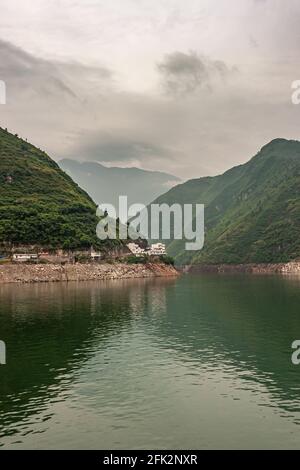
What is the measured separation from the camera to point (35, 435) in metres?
34.7

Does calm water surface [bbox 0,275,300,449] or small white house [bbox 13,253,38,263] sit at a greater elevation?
small white house [bbox 13,253,38,263]

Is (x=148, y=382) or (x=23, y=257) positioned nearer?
(x=148, y=382)

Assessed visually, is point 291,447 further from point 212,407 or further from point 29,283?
point 29,283

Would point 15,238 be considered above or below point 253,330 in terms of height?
above

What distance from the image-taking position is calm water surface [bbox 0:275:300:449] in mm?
34969

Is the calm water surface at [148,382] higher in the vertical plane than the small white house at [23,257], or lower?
lower

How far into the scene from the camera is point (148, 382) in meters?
48.7

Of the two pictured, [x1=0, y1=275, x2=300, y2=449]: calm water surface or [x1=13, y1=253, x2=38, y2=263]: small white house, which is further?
[x1=13, y1=253, x2=38, y2=263]: small white house

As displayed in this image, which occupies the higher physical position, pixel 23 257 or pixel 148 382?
pixel 23 257

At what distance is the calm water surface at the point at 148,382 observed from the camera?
115 feet

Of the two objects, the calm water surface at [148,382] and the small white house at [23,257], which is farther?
the small white house at [23,257]

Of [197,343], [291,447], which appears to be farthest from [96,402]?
[197,343]
